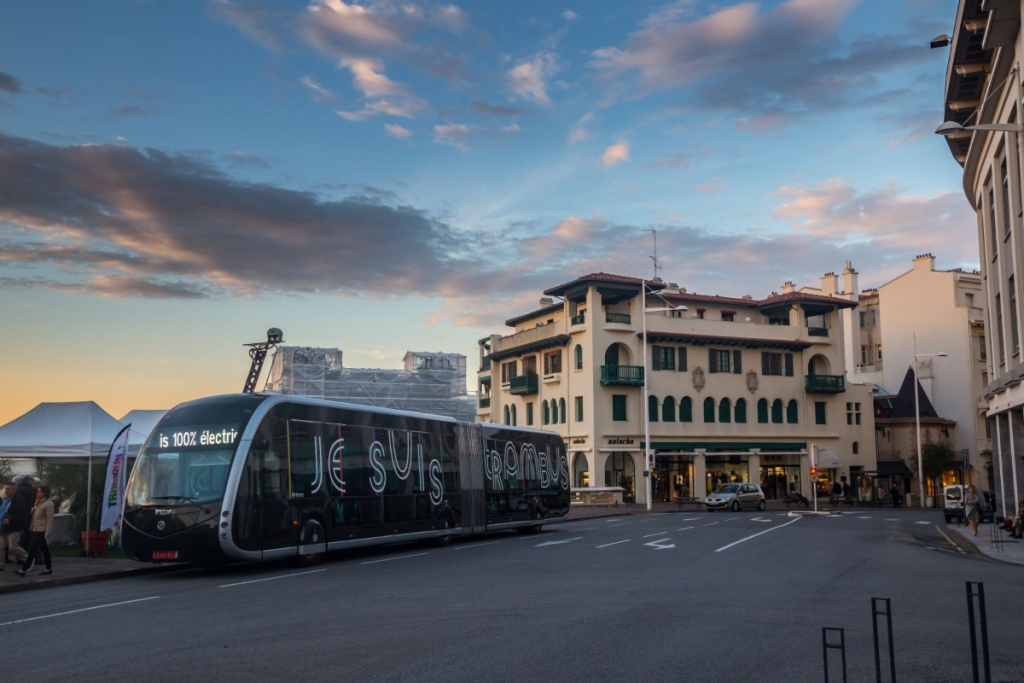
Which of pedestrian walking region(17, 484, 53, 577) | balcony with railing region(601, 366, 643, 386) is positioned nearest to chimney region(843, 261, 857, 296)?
balcony with railing region(601, 366, 643, 386)

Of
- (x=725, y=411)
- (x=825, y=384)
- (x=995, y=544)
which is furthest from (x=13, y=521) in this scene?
(x=825, y=384)

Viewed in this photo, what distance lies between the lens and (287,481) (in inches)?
725

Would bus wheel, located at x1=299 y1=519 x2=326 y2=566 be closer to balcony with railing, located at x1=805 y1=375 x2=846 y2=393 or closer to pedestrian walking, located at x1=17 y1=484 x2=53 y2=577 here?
pedestrian walking, located at x1=17 y1=484 x2=53 y2=577

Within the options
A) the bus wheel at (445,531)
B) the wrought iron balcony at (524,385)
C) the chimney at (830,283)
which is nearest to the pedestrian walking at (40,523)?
the bus wheel at (445,531)

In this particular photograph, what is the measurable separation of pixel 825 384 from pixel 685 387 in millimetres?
11731

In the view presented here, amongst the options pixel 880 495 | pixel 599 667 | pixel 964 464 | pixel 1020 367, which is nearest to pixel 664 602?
pixel 599 667

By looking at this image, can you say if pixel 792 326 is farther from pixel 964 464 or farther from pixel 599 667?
pixel 599 667

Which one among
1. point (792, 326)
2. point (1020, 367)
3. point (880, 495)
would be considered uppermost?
point (792, 326)

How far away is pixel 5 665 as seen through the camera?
872 cm

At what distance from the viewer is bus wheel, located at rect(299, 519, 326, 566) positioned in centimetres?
1880

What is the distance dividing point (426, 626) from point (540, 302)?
6424 centimetres

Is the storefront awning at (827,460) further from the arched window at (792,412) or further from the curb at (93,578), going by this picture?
the curb at (93,578)

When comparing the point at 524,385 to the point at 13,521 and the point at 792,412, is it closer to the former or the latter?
the point at 792,412

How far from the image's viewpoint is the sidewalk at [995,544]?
68.6 ft
